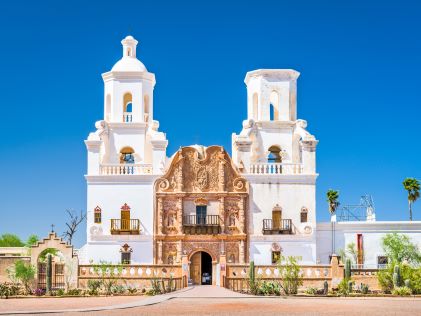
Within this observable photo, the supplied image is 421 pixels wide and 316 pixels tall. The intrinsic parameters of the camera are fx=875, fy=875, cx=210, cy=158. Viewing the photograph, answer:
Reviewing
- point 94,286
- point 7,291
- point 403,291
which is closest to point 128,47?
point 94,286

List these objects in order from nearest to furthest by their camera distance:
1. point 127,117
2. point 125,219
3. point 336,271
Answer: point 336,271 → point 125,219 → point 127,117

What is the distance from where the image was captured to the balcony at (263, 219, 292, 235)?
53812 millimetres

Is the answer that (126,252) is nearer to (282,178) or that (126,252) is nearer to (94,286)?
(94,286)

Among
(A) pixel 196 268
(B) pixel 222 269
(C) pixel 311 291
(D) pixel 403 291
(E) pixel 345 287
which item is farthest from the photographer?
(A) pixel 196 268

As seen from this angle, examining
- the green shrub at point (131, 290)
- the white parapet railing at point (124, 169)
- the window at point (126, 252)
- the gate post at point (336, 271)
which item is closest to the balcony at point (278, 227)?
the gate post at point (336, 271)

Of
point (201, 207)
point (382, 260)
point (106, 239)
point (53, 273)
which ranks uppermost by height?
point (201, 207)

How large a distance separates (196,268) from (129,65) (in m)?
14.0

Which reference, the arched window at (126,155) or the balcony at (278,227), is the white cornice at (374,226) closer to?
the balcony at (278,227)

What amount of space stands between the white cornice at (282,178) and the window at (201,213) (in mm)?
3314

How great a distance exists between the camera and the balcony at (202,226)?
177ft

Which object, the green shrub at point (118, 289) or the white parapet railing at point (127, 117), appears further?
the white parapet railing at point (127, 117)

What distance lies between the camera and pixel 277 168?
5503cm

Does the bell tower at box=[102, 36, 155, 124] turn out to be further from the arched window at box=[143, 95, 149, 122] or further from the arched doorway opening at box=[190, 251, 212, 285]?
the arched doorway opening at box=[190, 251, 212, 285]

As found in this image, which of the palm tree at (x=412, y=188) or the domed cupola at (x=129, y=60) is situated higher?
the domed cupola at (x=129, y=60)
